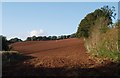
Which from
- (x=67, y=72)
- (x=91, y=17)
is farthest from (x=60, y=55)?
(x=67, y=72)

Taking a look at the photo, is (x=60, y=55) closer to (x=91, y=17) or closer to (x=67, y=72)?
(x=91, y=17)

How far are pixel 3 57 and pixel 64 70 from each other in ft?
21.3

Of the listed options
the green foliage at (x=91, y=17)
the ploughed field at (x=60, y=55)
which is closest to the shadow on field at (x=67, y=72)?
the ploughed field at (x=60, y=55)

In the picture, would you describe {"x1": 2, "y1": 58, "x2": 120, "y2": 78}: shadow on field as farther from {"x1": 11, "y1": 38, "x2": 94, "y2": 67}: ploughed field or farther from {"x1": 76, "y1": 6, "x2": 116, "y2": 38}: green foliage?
{"x1": 76, "y1": 6, "x2": 116, "y2": 38}: green foliage

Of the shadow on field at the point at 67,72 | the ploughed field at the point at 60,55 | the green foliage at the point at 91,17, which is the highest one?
the green foliage at the point at 91,17

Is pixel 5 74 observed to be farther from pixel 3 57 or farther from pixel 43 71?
pixel 3 57

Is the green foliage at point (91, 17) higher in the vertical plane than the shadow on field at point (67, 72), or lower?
higher

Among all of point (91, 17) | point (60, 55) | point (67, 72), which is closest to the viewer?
point (67, 72)

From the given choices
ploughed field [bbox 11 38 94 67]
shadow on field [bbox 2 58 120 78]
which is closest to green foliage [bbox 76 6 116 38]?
ploughed field [bbox 11 38 94 67]

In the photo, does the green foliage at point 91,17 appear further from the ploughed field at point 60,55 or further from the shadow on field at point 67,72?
the shadow on field at point 67,72

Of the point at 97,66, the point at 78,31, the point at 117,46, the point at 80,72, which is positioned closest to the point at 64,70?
the point at 80,72

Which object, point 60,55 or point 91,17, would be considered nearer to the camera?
point 60,55

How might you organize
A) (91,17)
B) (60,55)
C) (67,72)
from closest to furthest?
(67,72)
(60,55)
(91,17)

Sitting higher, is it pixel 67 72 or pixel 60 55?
pixel 60 55
